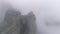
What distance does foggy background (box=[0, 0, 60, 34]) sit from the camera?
652 mm

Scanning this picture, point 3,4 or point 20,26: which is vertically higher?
point 3,4

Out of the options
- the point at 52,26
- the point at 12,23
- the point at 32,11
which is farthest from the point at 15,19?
the point at 52,26

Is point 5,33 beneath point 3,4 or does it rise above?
beneath

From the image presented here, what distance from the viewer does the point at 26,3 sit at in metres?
0.66

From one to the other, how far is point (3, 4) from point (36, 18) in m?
0.29

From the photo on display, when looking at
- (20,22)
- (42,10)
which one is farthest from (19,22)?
(42,10)

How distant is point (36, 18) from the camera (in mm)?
654

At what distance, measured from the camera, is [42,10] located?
0.66m

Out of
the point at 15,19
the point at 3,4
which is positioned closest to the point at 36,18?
Result: the point at 15,19

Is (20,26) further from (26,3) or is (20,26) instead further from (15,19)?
(26,3)

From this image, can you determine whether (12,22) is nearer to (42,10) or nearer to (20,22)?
(20,22)

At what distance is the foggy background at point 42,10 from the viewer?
65 cm

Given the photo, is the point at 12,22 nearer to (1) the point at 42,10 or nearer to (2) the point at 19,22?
(2) the point at 19,22

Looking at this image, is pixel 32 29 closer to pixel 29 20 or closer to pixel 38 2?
pixel 29 20
